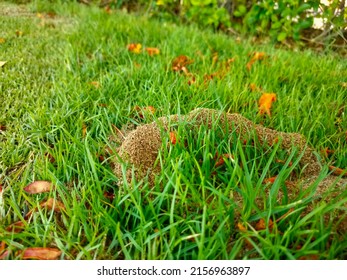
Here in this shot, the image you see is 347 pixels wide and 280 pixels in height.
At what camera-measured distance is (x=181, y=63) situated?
2344mm

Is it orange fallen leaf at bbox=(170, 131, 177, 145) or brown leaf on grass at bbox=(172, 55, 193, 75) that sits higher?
brown leaf on grass at bbox=(172, 55, 193, 75)

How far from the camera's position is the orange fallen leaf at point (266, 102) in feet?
5.73

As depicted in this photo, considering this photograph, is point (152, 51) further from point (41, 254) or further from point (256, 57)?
point (41, 254)

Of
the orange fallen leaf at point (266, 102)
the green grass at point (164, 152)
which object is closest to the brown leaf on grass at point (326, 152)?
the green grass at point (164, 152)

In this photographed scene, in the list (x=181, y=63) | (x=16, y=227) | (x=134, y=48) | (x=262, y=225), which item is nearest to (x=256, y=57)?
(x=181, y=63)

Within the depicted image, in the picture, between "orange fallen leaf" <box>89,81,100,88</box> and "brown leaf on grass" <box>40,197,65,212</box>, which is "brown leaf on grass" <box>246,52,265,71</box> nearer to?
"orange fallen leaf" <box>89,81,100,88</box>

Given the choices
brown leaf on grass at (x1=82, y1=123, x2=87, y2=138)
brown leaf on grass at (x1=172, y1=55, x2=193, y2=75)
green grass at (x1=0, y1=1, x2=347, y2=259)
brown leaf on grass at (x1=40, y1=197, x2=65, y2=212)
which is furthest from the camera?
brown leaf on grass at (x1=172, y1=55, x2=193, y2=75)

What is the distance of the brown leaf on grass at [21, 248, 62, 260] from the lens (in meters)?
1.02

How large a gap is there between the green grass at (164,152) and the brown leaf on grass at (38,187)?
19 millimetres

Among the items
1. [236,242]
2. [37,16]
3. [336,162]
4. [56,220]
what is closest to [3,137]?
[56,220]

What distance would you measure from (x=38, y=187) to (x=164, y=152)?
431 millimetres

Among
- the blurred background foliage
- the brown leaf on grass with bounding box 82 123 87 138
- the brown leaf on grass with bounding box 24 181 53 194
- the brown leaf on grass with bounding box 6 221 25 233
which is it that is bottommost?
the brown leaf on grass with bounding box 6 221 25 233

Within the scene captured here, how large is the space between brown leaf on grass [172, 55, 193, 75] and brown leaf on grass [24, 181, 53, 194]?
1209 mm

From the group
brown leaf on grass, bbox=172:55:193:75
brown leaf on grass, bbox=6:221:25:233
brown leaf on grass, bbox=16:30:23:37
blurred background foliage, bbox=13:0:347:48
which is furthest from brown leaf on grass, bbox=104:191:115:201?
brown leaf on grass, bbox=16:30:23:37
